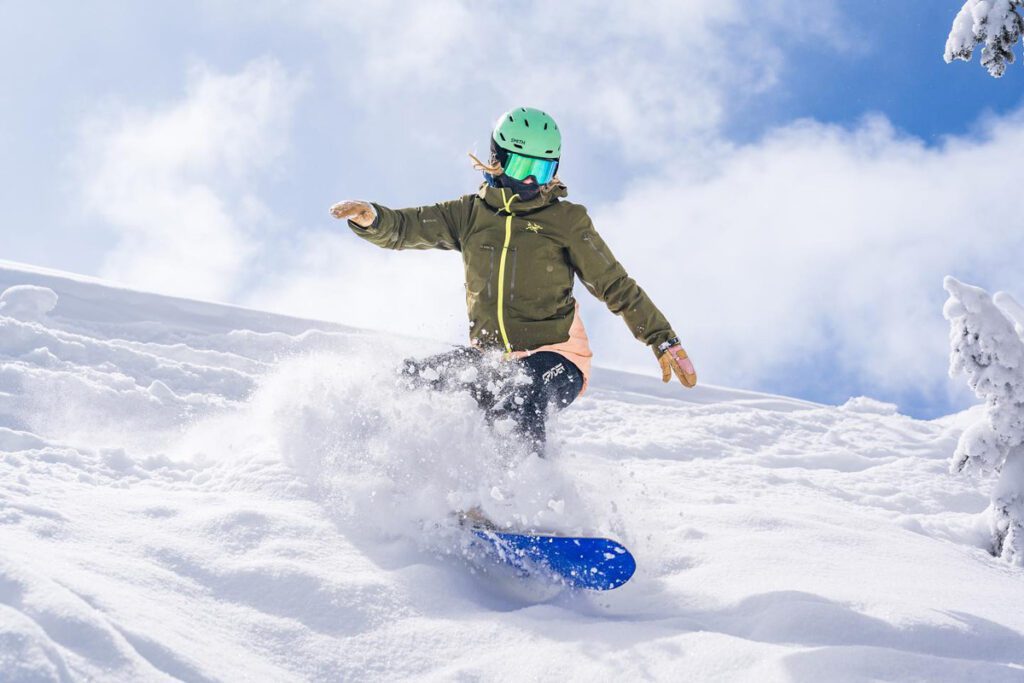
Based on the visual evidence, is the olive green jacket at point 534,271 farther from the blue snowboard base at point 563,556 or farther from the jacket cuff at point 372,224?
the blue snowboard base at point 563,556

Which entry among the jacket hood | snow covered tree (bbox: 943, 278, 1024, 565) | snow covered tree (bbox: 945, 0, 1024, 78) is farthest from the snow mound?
snow covered tree (bbox: 945, 0, 1024, 78)

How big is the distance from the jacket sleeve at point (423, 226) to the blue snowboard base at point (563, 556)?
6.29 feet

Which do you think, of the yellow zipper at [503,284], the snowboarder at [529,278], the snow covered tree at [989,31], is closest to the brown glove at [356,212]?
the snowboarder at [529,278]

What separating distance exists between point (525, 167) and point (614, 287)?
0.84 metres

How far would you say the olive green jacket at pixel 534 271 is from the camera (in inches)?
182

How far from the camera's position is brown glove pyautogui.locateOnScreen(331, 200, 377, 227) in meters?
4.77

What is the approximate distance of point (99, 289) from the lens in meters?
8.25

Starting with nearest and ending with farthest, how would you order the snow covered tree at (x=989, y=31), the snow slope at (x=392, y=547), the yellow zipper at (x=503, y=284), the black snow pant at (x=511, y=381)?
1. the snow slope at (x=392, y=547)
2. the black snow pant at (x=511, y=381)
3. the yellow zipper at (x=503, y=284)
4. the snow covered tree at (x=989, y=31)

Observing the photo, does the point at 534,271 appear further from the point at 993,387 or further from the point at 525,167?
the point at 993,387

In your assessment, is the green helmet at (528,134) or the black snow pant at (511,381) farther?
the green helmet at (528,134)

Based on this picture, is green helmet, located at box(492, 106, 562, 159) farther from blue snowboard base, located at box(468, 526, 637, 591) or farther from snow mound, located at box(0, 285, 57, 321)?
snow mound, located at box(0, 285, 57, 321)

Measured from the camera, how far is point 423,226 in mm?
4934

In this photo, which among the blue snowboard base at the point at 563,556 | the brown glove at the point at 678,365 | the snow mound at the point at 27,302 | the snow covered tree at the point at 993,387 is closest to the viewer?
the blue snowboard base at the point at 563,556

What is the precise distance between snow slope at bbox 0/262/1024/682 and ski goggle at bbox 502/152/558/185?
1.35 m
